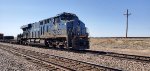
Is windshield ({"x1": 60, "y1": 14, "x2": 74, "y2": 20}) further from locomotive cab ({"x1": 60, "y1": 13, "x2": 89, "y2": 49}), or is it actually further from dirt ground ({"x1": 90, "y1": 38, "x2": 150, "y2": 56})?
dirt ground ({"x1": 90, "y1": 38, "x2": 150, "y2": 56})

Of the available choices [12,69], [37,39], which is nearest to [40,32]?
[37,39]

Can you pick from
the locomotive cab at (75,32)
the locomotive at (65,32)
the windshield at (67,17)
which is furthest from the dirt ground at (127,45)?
the windshield at (67,17)

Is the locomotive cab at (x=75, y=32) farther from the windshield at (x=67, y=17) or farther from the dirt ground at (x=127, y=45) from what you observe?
the dirt ground at (x=127, y=45)

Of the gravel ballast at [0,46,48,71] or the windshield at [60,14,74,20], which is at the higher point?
the windshield at [60,14,74,20]

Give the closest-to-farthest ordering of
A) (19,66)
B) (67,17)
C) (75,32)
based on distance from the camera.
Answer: (19,66), (75,32), (67,17)

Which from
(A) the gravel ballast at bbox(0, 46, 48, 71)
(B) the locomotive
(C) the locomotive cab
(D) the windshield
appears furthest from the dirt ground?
(A) the gravel ballast at bbox(0, 46, 48, 71)

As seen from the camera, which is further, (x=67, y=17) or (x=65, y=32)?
(x=67, y=17)

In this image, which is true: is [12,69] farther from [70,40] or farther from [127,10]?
[127,10]

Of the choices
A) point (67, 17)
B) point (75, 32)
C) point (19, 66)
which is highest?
point (67, 17)

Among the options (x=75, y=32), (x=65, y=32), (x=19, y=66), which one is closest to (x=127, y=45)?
(x=75, y=32)

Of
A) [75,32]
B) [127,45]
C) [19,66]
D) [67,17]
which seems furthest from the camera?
[127,45]

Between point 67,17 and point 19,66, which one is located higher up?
point 67,17

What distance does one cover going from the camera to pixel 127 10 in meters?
53.5

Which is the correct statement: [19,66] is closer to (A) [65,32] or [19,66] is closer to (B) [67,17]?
(A) [65,32]
